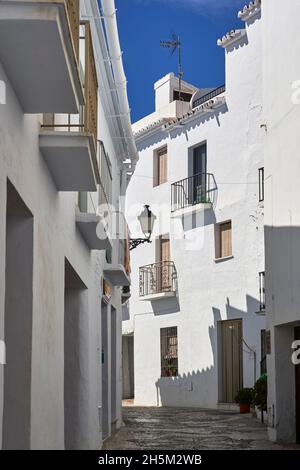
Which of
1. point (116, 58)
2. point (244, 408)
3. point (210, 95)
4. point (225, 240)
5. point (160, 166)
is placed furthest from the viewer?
point (160, 166)

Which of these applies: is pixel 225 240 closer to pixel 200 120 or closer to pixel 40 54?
pixel 200 120

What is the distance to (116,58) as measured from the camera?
13.2 metres

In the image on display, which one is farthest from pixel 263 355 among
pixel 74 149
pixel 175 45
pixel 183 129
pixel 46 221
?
pixel 74 149

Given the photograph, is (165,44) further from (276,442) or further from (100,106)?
(276,442)

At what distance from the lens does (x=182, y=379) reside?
2775 centimetres

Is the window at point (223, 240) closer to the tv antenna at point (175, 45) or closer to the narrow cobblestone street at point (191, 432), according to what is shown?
the narrow cobblestone street at point (191, 432)

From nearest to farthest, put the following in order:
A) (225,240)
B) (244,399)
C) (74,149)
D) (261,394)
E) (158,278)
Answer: (74,149) → (261,394) → (244,399) → (225,240) → (158,278)

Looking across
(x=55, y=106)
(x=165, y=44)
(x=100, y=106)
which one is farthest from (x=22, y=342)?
(x=165, y=44)

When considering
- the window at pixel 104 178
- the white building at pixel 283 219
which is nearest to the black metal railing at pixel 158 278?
the window at pixel 104 178

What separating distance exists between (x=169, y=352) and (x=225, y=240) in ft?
16.1

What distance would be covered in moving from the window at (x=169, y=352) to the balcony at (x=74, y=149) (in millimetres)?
20092

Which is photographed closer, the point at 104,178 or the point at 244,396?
the point at 104,178

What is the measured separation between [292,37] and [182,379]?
16.0 metres

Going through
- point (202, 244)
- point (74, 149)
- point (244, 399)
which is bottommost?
point (244, 399)
